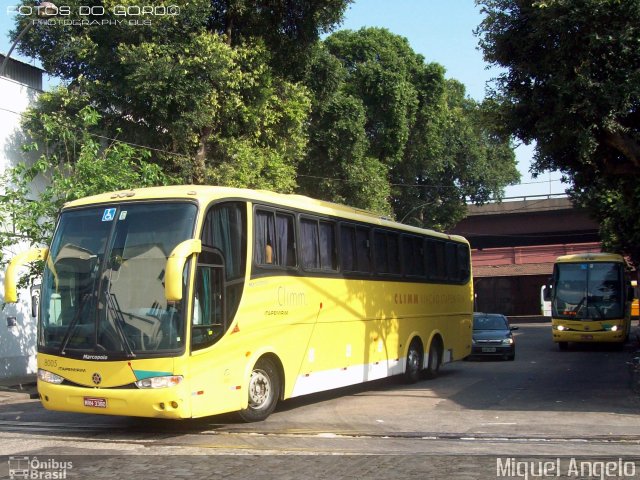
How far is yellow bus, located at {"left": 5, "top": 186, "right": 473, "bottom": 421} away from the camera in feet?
34.1

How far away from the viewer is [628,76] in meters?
13.6

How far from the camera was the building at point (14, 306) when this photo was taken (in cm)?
2009

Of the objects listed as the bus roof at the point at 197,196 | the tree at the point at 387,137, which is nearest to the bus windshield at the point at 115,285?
the bus roof at the point at 197,196

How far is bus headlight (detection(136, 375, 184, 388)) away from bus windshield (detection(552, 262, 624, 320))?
880 inches

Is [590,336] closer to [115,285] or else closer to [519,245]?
Answer: [115,285]

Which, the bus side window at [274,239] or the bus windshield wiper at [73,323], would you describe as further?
the bus side window at [274,239]

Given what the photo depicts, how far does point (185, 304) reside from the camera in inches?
412

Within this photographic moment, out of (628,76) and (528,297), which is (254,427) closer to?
(628,76)

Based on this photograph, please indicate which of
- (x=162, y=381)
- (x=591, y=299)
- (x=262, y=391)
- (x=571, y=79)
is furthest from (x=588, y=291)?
(x=162, y=381)

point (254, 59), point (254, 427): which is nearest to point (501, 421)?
point (254, 427)

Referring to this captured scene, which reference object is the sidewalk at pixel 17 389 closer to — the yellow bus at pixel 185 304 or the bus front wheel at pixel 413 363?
the yellow bus at pixel 185 304

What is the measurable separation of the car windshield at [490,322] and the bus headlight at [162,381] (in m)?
18.3

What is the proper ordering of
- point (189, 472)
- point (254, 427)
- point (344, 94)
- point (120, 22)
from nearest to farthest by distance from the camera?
point (189, 472)
point (254, 427)
point (120, 22)
point (344, 94)

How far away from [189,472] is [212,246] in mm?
3628
